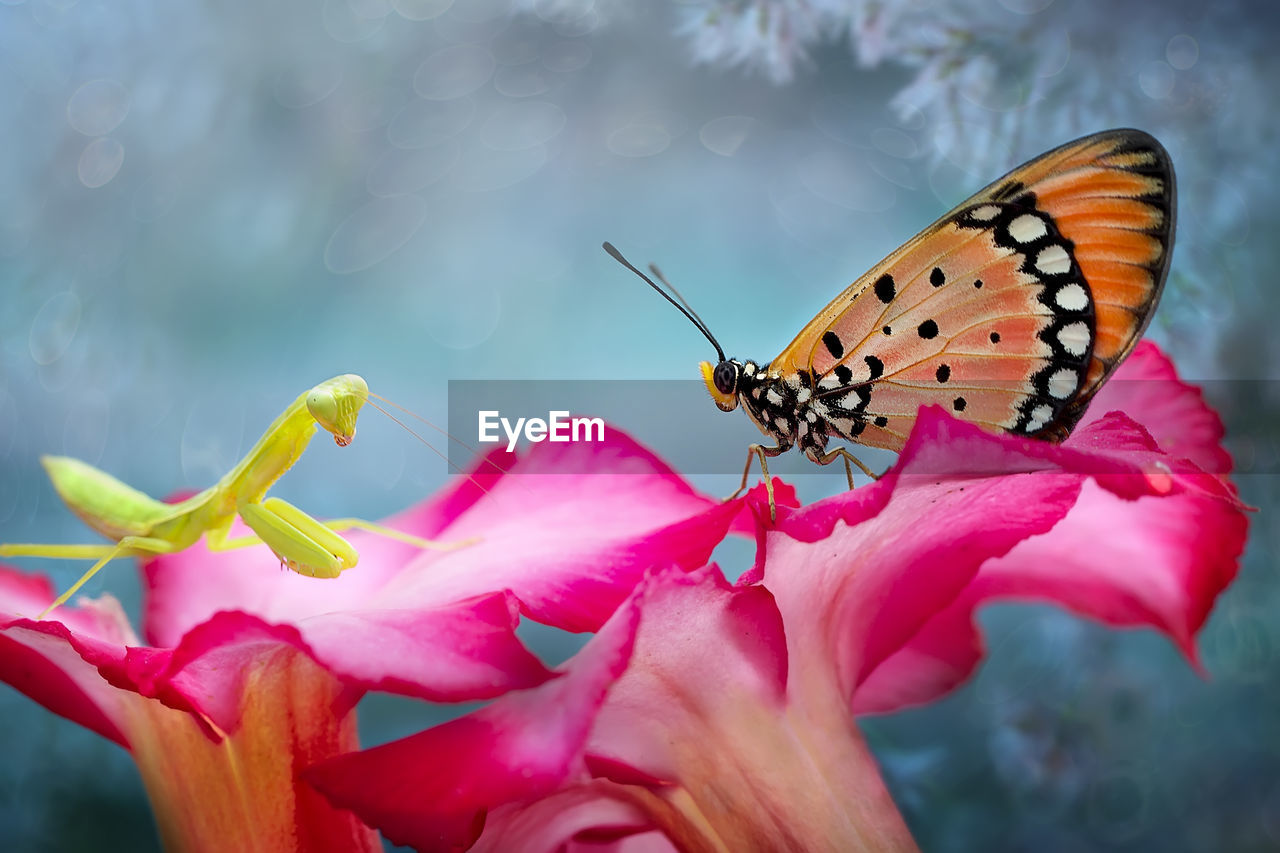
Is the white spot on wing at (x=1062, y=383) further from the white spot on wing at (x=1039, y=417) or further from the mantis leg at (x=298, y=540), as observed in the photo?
the mantis leg at (x=298, y=540)

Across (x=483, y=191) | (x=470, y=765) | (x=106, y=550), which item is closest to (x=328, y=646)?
(x=470, y=765)

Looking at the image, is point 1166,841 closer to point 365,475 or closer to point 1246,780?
point 1246,780

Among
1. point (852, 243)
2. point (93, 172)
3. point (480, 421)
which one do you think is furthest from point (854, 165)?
point (93, 172)

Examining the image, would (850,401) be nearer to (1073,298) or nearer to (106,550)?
(1073,298)

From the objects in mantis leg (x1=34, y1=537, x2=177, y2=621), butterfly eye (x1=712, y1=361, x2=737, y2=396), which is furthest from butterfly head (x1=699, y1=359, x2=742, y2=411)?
mantis leg (x1=34, y1=537, x2=177, y2=621)

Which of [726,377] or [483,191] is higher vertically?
[483,191]

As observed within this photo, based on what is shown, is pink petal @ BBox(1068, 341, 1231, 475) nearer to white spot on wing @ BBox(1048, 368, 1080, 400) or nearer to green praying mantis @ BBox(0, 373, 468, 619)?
white spot on wing @ BBox(1048, 368, 1080, 400)

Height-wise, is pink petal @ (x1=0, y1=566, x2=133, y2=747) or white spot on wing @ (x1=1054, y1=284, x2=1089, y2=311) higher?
white spot on wing @ (x1=1054, y1=284, x2=1089, y2=311)

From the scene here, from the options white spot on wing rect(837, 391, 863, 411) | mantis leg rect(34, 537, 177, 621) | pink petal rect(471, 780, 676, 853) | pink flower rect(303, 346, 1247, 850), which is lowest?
pink petal rect(471, 780, 676, 853)
